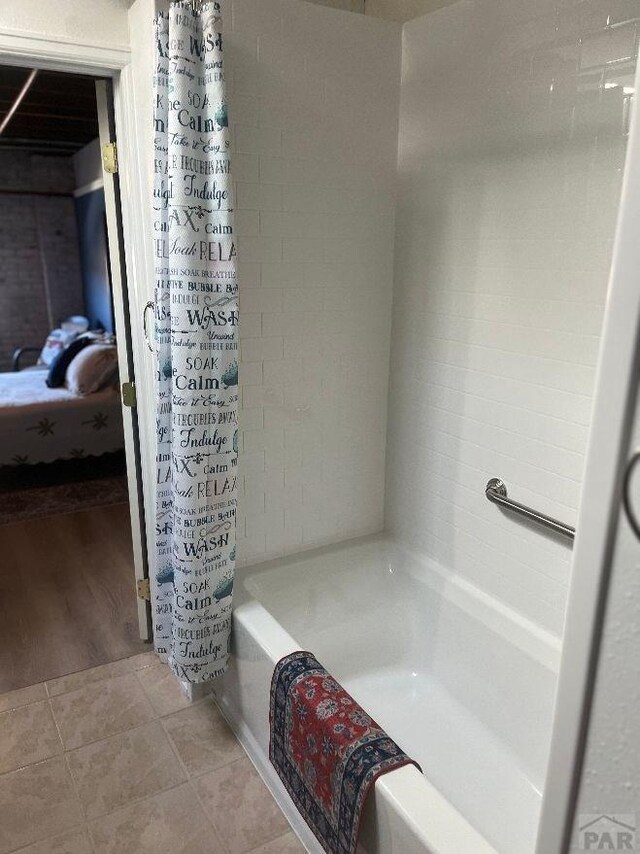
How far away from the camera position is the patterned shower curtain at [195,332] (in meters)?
1.73

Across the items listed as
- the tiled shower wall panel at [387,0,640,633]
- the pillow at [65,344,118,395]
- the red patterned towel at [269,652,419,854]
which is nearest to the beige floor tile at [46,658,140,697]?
the red patterned towel at [269,652,419,854]

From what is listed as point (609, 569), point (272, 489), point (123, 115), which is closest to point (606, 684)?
point (609, 569)

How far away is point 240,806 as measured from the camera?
6.12 ft

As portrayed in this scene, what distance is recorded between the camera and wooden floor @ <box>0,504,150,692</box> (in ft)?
8.18

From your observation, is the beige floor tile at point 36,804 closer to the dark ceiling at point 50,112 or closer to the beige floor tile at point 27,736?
the beige floor tile at point 27,736

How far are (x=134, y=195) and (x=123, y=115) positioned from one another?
0.25 metres

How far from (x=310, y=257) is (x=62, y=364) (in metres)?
3.05

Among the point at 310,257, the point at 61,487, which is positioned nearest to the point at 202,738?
the point at 310,257

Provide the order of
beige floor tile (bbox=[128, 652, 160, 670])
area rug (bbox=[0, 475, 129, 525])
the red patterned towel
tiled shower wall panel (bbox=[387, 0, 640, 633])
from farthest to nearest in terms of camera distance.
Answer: area rug (bbox=[0, 475, 129, 525])
beige floor tile (bbox=[128, 652, 160, 670])
tiled shower wall panel (bbox=[387, 0, 640, 633])
the red patterned towel

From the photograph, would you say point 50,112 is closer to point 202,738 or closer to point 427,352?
point 427,352

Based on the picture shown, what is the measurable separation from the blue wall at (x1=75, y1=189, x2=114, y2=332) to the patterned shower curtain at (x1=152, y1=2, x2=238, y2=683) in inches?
153

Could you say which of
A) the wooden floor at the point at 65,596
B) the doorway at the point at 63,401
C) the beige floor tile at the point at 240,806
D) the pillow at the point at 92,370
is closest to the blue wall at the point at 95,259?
the doorway at the point at 63,401

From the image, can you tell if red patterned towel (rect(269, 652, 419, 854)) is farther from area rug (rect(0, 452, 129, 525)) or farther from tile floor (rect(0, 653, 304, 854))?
area rug (rect(0, 452, 129, 525))

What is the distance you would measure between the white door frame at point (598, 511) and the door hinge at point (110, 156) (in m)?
1.92
